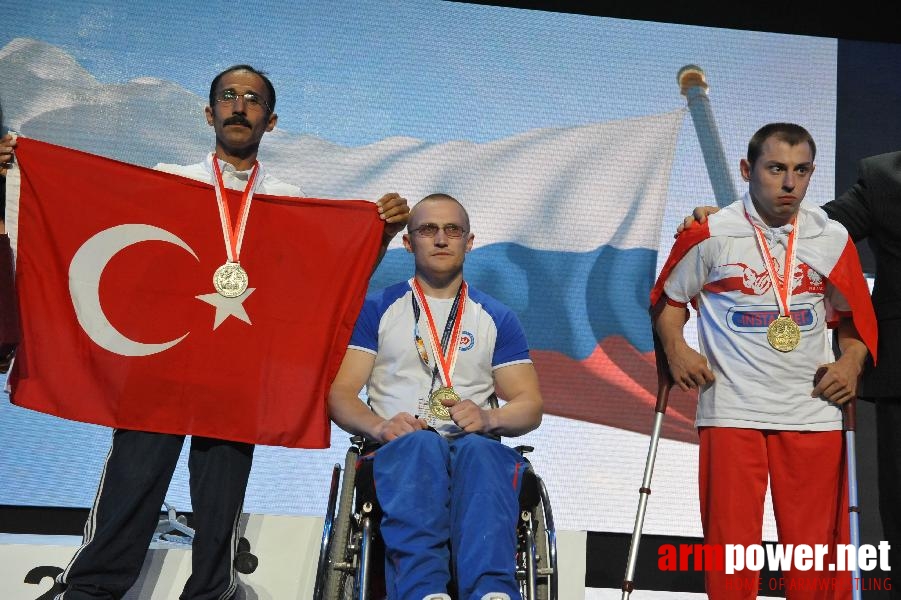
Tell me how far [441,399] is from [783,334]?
3.22 ft

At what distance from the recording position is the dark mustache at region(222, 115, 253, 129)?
2.79 m

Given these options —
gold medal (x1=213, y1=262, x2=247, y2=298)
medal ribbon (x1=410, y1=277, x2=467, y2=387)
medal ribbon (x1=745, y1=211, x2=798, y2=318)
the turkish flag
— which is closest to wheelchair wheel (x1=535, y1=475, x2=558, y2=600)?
medal ribbon (x1=410, y1=277, x2=467, y2=387)

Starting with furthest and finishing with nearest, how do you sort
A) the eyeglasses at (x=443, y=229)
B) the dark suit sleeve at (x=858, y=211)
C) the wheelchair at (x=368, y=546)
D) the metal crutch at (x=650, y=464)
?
the dark suit sleeve at (x=858, y=211) → the eyeglasses at (x=443, y=229) → the metal crutch at (x=650, y=464) → the wheelchair at (x=368, y=546)

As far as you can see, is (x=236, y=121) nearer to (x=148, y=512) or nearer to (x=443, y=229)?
(x=443, y=229)

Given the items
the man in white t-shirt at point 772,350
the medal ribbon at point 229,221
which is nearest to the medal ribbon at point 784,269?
the man in white t-shirt at point 772,350

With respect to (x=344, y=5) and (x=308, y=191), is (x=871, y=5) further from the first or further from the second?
(x=308, y=191)

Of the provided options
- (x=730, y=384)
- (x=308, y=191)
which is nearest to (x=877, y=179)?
(x=730, y=384)

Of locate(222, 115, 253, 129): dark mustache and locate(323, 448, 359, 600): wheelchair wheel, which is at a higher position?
locate(222, 115, 253, 129): dark mustache

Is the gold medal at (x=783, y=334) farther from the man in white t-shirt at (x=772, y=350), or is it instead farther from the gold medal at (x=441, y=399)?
the gold medal at (x=441, y=399)

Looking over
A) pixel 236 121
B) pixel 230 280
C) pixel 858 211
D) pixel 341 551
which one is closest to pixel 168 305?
pixel 230 280

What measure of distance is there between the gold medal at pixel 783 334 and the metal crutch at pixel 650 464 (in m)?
0.31

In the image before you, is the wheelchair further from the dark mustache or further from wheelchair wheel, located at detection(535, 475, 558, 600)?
the dark mustache

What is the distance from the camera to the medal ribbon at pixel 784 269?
105 inches

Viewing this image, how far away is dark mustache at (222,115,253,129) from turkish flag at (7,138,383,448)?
20 cm
